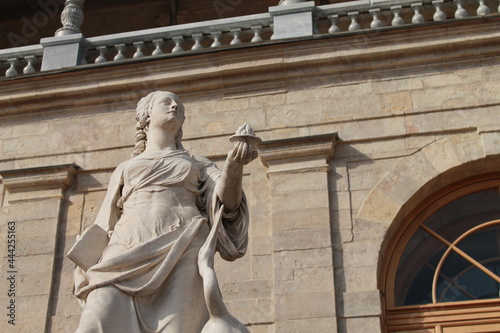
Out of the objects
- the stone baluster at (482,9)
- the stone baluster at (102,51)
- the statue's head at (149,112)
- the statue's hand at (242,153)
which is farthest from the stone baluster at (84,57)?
the statue's hand at (242,153)

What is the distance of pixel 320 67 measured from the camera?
11375 mm

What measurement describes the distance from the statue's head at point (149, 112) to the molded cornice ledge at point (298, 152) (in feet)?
11.7

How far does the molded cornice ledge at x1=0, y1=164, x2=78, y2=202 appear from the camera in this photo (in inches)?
436

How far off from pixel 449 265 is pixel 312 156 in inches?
72.3

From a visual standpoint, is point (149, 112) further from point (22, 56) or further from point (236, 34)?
point (22, 56)

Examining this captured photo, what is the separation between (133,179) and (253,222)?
3807 millimetres

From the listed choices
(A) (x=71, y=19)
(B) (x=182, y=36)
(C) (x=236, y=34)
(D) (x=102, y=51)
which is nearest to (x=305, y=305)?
(C) (x=236, y=34)

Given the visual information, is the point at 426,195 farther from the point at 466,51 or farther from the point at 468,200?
the point at 466,51

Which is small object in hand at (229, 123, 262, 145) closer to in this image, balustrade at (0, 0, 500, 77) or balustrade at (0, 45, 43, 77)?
balustrade at (0, 0, 500, 77)

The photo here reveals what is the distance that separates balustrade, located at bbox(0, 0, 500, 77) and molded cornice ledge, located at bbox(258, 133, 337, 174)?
1.47m

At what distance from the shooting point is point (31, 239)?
10781 mm

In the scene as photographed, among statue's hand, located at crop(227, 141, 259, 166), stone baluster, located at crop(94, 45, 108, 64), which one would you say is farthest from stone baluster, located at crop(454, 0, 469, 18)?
statue's hand, located at crop(227, 141, 259, 166)

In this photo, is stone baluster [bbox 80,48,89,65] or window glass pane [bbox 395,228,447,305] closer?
window glass pane [bbox 395,228,447,305]

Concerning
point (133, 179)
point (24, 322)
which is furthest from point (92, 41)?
point (133, 179)
